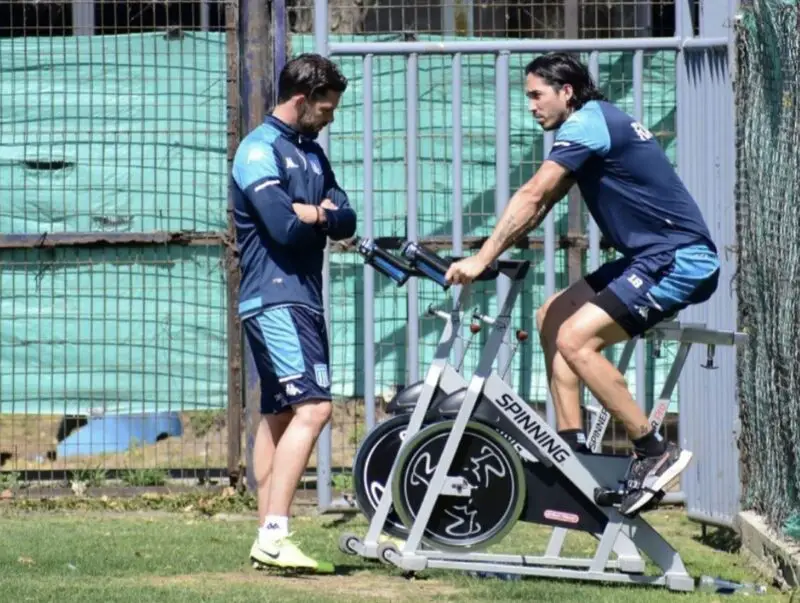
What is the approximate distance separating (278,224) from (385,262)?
455mm

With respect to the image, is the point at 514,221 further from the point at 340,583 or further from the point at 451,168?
the point at 451,168

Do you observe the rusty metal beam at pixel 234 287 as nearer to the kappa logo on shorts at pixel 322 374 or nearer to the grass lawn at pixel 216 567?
the grass lawn at pixel 216 567

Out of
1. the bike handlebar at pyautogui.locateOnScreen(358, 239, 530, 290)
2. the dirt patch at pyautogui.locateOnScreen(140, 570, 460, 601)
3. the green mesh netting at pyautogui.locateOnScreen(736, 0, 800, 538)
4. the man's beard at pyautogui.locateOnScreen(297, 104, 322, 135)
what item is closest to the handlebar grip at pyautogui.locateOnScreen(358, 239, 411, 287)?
the bike handlebar at pyautogui.locateOnScreen(358, 239, 530, 290)

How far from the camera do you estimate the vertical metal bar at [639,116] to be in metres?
8.95

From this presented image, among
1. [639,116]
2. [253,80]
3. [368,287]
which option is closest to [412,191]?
[368,287]

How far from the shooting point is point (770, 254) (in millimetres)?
7332

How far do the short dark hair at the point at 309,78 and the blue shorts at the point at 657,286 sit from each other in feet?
4.78

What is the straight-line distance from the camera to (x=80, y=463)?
9.66m

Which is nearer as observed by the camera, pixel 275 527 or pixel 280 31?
pixel 275 527

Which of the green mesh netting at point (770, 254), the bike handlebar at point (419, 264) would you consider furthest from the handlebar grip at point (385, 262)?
the green mesh netting at point (770, 254)

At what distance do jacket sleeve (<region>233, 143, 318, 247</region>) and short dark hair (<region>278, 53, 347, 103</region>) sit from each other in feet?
0.87

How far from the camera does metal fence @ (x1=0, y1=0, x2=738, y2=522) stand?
9422 mm

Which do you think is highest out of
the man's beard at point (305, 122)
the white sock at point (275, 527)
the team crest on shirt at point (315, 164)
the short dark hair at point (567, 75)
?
the short dark hair at point (567, 75)

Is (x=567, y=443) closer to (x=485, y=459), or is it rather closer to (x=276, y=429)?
(x=485, y=459)
